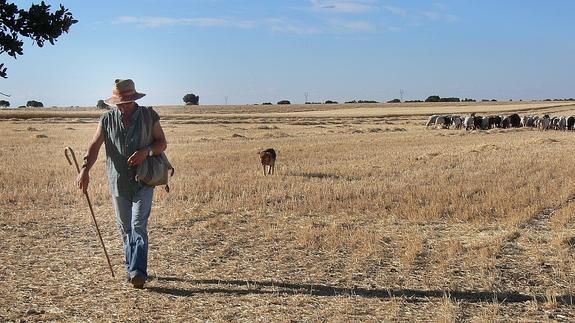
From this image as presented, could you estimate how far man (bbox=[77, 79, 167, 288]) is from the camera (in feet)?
21.4

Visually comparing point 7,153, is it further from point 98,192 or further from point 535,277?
point 535,277

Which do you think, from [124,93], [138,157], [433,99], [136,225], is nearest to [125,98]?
[124,93]

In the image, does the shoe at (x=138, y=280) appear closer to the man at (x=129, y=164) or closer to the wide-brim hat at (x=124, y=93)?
the man at (x=129, y=164)

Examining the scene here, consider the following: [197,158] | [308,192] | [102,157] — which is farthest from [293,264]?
[102,157]

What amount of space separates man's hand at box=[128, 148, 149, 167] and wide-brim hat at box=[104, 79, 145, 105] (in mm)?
518

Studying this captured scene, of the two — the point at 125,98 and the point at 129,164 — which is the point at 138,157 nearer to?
the point at 129,164

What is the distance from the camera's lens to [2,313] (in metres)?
5.76

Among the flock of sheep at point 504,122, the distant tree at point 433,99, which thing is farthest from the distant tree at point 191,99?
the flock of sheep at point 504,122

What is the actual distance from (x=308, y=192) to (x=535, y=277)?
6.14 m

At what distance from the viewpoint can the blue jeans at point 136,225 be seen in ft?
21.3

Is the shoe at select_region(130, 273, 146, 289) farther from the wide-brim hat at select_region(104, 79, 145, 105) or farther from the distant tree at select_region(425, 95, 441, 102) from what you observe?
the distant tree at select_region(425, 95, 441, 102)

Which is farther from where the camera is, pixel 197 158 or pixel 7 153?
pixel 7 153

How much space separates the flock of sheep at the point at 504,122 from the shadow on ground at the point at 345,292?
121 feet

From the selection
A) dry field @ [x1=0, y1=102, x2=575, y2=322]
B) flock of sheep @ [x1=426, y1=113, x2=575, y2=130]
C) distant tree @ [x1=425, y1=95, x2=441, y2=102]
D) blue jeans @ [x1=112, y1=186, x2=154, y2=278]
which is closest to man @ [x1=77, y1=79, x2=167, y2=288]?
blue jeans @ [x1=112, y1=186, x2=154, y2=278]
